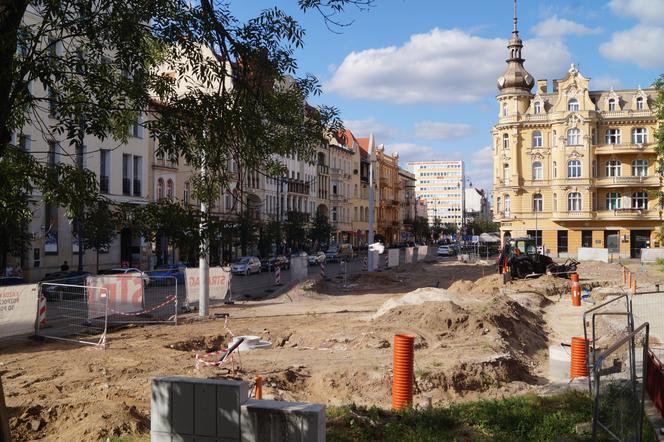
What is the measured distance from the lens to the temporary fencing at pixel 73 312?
17312mm

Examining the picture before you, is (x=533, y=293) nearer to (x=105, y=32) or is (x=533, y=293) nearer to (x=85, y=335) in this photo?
(x=85, y=335)

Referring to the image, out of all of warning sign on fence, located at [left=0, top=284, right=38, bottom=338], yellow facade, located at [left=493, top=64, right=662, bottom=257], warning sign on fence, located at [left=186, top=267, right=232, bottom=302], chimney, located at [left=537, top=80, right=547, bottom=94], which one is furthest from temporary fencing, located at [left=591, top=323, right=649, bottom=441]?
chimney, located at [left=537, top=80, right=547, bottom=94]

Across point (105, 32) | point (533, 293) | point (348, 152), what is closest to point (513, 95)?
point (348, 152)

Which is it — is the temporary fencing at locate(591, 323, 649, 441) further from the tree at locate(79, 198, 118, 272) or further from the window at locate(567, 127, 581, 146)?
the window at locate(567, 127, 581, 146)

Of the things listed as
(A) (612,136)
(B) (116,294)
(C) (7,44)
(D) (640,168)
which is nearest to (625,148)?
(A) (612,136)

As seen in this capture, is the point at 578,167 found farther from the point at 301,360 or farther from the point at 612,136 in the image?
the point at 301,360

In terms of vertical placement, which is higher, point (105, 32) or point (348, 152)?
point (348, 152)

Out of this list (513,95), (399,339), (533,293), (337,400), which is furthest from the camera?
(513,95)

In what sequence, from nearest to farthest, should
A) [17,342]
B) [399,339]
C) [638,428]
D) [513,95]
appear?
[638,428]
[399,339]
[17,342]
[513,95]

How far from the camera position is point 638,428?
5.91 m

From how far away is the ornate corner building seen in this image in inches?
2434

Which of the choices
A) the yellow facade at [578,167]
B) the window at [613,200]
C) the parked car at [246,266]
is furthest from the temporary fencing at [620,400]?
the window at [613,200]

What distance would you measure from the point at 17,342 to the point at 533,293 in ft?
68.1

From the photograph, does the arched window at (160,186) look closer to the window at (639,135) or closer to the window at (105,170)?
the window at (105,170)
